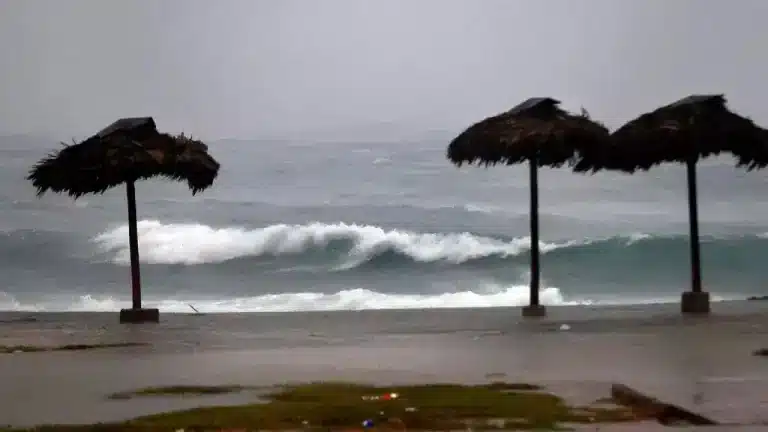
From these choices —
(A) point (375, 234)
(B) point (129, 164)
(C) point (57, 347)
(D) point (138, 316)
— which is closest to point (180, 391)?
(C) point (57, 347)

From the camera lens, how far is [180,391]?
8.58m

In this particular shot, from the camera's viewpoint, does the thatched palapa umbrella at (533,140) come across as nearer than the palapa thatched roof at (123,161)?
No

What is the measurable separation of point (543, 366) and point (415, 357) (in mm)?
1662

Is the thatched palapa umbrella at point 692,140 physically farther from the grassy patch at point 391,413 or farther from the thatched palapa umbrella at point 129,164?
the grassy patch at point 391,413

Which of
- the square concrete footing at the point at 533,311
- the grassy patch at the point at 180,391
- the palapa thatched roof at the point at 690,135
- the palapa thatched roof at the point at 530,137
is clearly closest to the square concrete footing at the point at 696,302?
the palapa thatched roof at the point at 690,135

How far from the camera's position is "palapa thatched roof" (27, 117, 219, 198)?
17344mm

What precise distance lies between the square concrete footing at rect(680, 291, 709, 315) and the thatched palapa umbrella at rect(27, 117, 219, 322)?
→ 24.2ft

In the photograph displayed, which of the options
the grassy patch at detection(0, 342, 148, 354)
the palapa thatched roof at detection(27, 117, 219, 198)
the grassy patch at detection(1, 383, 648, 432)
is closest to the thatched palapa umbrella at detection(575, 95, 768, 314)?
the palapa thatched roof at detection(27, 117, 219, 198)

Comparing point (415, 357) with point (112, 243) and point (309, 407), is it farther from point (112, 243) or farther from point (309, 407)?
point (112, 243)

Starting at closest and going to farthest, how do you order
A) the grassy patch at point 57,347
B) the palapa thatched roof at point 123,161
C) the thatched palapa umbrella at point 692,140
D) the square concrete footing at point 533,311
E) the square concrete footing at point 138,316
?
the grassy patch at point 57,347
the palapa thatched roof at point 123,161
the thatched palapa umbrella at point 692,140
the square concrete footing at point 138,316
the square concrete footing at point 533,311

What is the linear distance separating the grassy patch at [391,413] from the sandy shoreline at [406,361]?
37cm

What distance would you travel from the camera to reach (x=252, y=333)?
1617 centimetres

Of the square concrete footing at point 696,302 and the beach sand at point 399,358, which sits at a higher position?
the square concrete footing at point 696,302

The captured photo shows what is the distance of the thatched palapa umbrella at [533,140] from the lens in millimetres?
17453
